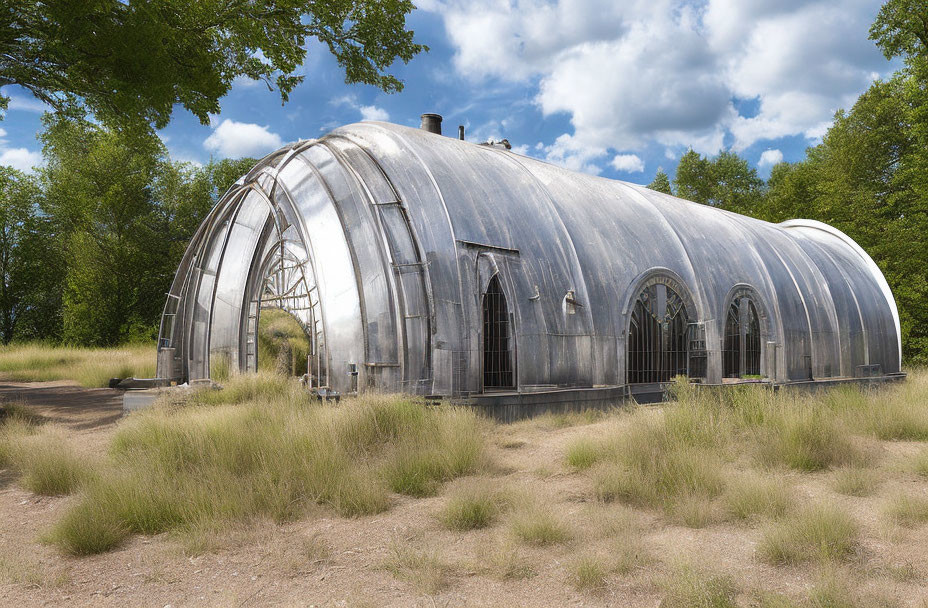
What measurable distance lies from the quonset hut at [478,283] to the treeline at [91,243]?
76.4 feet

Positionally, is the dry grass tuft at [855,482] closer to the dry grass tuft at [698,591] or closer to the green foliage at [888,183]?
the dry grass tuft at [698,591]

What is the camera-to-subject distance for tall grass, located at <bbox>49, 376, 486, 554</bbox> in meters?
6.89

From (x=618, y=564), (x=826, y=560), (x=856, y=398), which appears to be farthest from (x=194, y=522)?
(x=856, y=398)

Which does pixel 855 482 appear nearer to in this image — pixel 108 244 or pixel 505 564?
pixel 505 564

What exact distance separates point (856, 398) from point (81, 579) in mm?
13603

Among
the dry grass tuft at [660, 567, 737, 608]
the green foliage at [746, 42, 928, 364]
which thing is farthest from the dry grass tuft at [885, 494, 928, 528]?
the green foliage at [746, 42, 928, 364]

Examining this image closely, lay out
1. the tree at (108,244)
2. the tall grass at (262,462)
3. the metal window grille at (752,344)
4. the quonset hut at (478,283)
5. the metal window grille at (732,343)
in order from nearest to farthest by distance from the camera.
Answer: the tall grass at (262,462) → the quonset hut at (478,283) → the metal window grille at (732,343) → the metal window grille at (752,344) → the tree at (108,244)

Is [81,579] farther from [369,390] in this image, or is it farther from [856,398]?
[856,398]

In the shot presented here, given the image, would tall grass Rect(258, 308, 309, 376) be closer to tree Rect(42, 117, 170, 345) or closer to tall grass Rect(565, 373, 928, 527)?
tall grass Rect(565, 373, 928, 527)

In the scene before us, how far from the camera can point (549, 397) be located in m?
12.6

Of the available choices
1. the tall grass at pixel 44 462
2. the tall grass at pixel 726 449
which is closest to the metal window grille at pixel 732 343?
the tall grass at pixel 726 449

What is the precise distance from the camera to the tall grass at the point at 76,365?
2141 cm

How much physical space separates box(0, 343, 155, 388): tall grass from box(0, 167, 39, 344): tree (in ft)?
34.9

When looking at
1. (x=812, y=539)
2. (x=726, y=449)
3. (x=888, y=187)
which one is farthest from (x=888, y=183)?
(x=812, y=539)
